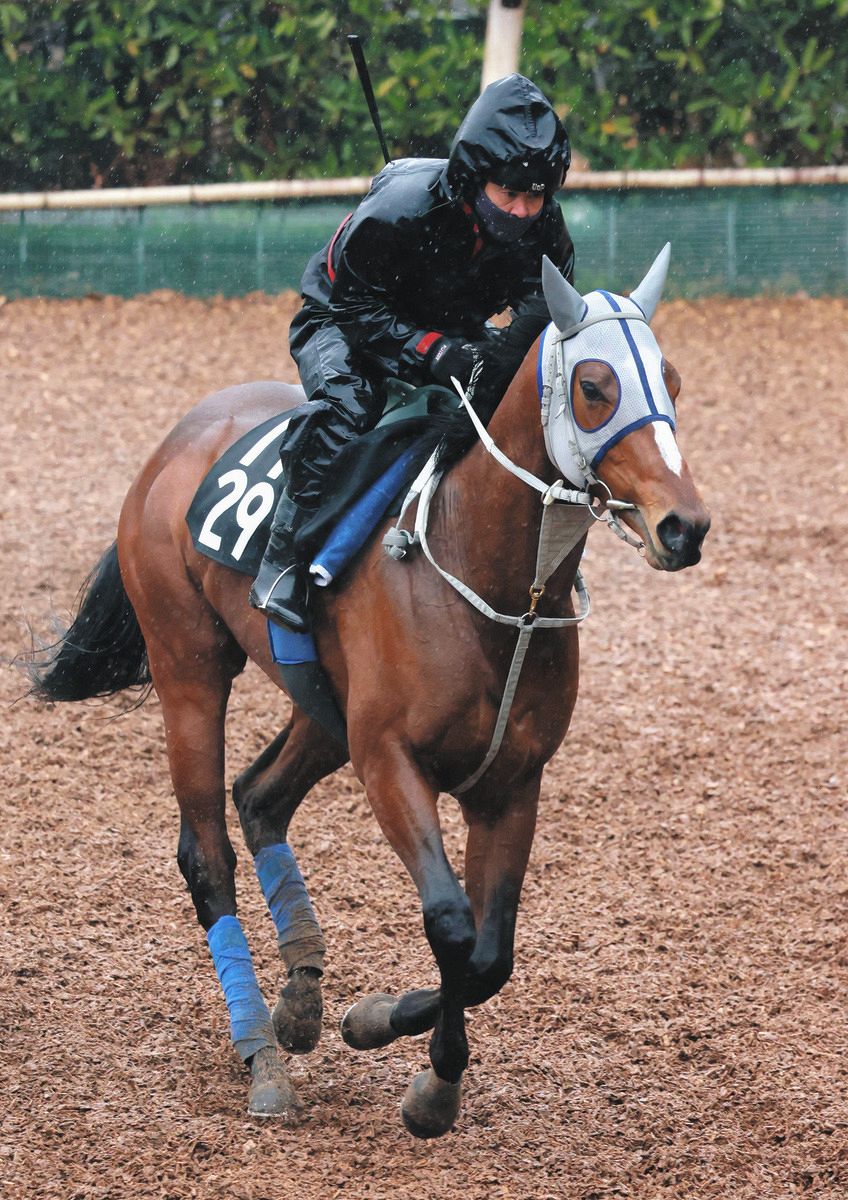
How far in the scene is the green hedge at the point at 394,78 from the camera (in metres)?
13.6

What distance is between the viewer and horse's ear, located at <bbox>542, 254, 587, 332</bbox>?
329 cm

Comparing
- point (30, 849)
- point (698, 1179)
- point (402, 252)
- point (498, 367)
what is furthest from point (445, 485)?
point (30, 849)

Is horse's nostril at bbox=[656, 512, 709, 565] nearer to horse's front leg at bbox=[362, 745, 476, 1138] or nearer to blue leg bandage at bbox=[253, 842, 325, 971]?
horse's front leg at bbox=[362, 745, 476, 1138]

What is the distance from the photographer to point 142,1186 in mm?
3652

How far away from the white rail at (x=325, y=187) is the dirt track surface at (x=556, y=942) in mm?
4501

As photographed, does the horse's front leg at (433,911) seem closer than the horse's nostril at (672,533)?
No

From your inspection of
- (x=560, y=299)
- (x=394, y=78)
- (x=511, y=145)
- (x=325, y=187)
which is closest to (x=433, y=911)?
(x=560, y=299)

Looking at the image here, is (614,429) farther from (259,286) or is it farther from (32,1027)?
(259,286)

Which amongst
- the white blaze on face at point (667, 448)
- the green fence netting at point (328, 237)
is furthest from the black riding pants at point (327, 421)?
the green fence netting at point (328, 237)

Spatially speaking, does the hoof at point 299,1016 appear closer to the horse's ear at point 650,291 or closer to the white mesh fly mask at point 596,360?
the white mesh fly mask at point 596,360

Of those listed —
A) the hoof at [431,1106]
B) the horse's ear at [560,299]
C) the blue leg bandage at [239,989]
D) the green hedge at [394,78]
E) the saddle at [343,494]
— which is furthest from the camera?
the green hedge at [394,78]

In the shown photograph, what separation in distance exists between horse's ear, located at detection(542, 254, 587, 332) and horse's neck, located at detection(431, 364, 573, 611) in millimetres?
178

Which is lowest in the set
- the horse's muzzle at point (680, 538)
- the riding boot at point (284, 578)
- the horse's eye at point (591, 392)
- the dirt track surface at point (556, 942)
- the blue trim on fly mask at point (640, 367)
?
the dirt track surface at point (556, 942)

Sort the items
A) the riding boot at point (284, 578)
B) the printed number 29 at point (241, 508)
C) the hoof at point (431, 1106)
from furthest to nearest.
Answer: the printed number 29 at point (241, 508)
the riding boot at point (284, 578)
the hoof at point (431, 1106)
